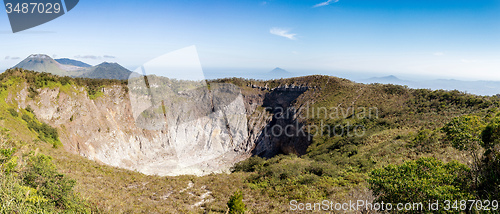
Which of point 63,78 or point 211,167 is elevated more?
point 63,78

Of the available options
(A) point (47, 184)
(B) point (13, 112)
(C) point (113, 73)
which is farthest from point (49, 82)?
(C) point (113, 73)

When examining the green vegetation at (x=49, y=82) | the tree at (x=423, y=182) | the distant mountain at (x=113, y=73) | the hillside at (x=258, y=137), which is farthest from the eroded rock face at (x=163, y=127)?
the distant mountain at (x=113, y=73)

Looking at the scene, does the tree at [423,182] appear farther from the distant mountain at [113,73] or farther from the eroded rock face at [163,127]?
the distant mountain at [113,73]

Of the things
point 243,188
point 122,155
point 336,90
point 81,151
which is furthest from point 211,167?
point 336,90

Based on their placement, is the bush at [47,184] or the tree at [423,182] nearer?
the tree at [423,182]

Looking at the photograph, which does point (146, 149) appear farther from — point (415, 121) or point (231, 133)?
point (415, 121)

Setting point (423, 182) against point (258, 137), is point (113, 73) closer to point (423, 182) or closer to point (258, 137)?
point (258, 137)
